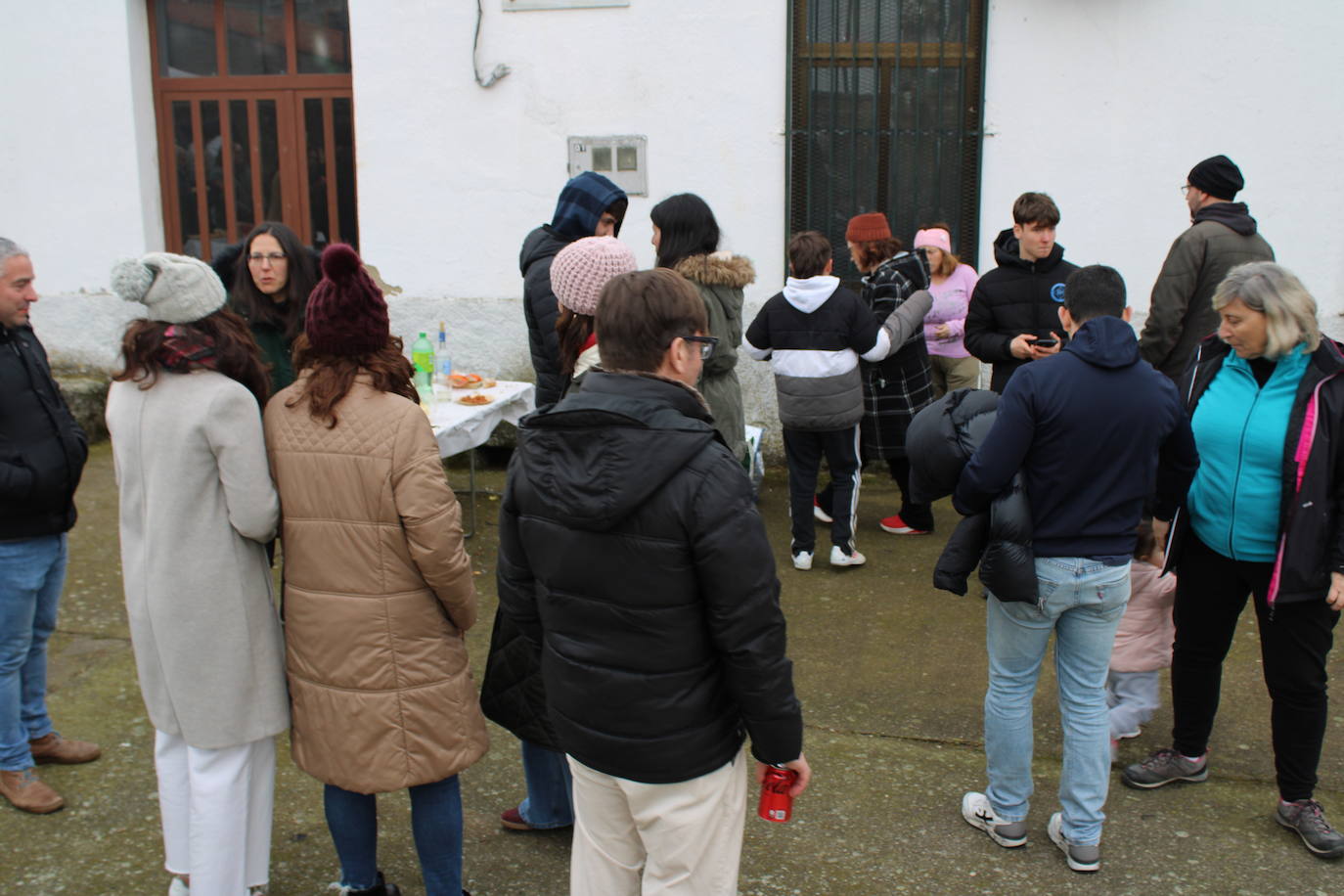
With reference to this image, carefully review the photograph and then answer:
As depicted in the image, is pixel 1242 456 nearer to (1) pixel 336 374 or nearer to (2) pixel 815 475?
(1) pixel 336 374

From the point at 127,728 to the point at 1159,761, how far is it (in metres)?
3.33

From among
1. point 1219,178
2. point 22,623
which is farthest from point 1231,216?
point 22,623

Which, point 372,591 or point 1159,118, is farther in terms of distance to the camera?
point 1159,118

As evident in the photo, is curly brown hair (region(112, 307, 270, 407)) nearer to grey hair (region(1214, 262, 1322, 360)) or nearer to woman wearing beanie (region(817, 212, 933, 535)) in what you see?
grey hair (region(1214, 262, 1322, 360))

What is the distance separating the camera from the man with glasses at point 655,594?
211cm

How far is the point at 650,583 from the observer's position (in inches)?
84.4

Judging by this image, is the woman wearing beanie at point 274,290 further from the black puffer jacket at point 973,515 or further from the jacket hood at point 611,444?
the jacket hood at point 611,444

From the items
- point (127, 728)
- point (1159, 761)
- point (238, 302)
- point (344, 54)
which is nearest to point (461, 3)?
point (344, 54)

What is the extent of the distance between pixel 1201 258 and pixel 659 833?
12.2 ft

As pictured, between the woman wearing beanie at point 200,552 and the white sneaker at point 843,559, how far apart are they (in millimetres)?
3238

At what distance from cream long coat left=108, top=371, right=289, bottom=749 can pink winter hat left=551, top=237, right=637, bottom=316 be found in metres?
0.88

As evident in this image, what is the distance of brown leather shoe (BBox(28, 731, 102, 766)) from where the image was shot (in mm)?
3723

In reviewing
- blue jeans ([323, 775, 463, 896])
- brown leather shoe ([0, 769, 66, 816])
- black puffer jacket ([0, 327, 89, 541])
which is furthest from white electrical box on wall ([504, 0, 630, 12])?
blue jeans ([323, 775, 463, 896])

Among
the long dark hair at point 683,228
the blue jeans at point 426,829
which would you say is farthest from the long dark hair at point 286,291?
the blue jeans at point 426,829
